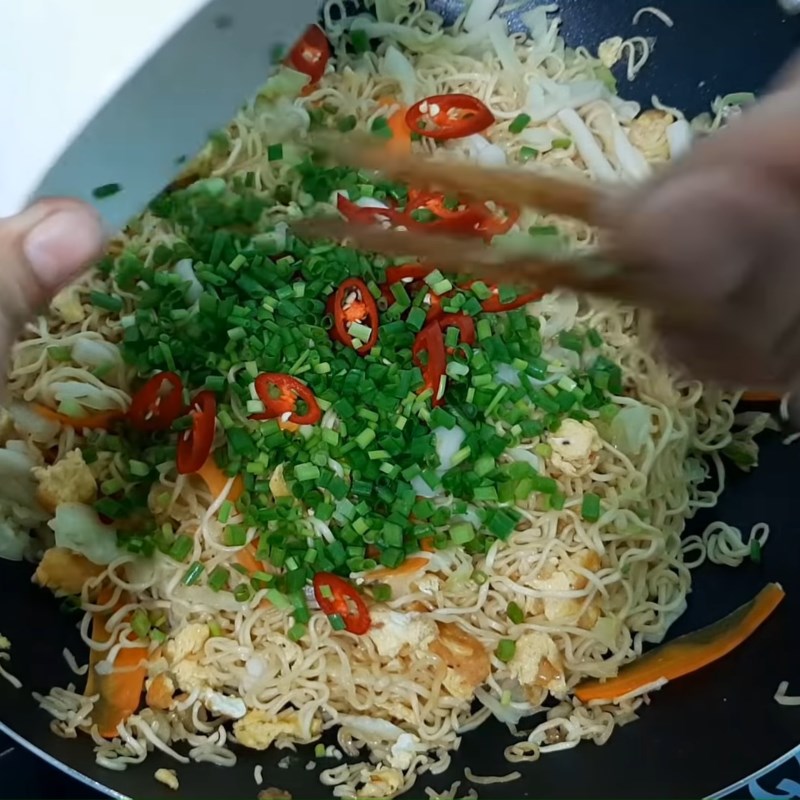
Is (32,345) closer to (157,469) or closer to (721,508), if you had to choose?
(157,469)

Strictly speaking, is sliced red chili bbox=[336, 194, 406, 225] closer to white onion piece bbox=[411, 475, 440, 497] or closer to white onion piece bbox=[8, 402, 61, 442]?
white onion piece bbox=[411, 475, 440, 497]

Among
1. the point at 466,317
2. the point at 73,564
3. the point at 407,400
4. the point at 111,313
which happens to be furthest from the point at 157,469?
the point at 466,317

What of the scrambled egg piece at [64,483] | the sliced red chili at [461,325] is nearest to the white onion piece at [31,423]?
the scrambled egg piece at [64,483]

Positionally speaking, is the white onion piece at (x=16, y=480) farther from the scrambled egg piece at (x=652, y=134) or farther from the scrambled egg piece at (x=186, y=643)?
the scrambled egg piece at (x=652, y=134)

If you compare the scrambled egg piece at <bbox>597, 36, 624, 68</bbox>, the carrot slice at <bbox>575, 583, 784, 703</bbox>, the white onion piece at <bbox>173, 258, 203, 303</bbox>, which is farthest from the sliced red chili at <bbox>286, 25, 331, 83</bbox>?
the carrot slice at <bbox>575, 583, 784, 703</bbox>

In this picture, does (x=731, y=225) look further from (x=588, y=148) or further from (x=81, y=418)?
(x=81, y=418)

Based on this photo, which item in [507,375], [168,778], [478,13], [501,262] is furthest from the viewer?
[478,13]

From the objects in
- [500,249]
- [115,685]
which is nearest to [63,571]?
[115,685]
